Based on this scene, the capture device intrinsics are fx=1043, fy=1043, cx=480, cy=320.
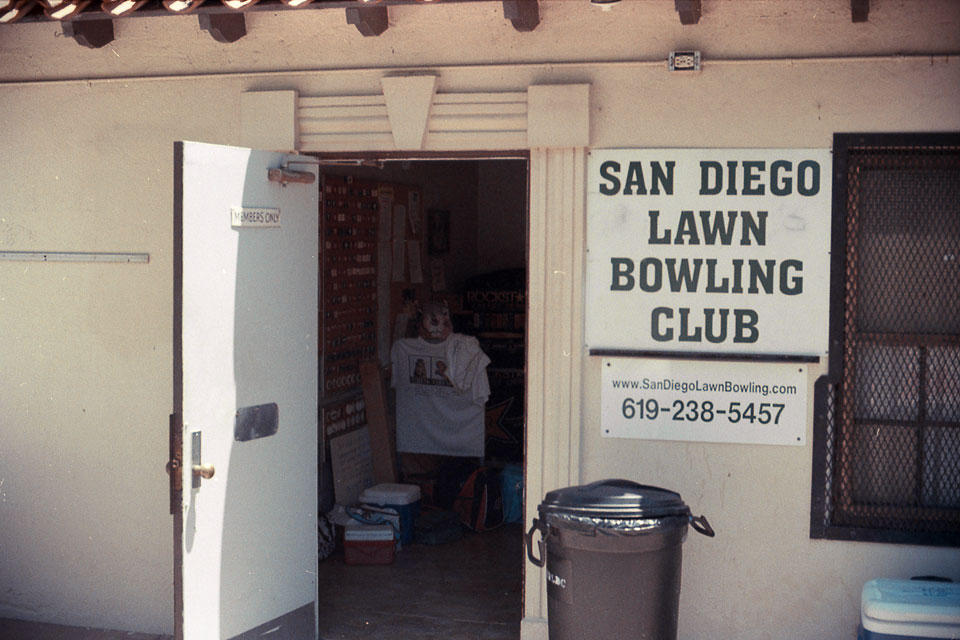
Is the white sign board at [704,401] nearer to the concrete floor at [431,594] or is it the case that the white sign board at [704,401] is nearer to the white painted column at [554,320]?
the white painted column at [554,320]

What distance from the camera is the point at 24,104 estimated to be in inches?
234

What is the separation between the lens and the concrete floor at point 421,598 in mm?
5859

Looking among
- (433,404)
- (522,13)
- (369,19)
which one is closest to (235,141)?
(369,19)

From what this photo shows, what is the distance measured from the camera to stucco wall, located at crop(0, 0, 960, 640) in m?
5.04

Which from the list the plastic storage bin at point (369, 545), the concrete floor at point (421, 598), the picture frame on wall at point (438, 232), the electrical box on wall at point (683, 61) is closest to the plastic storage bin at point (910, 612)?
the concrete floor at point (421, 598)

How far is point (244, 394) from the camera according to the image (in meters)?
5.02

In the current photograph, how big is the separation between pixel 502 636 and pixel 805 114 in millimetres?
3199

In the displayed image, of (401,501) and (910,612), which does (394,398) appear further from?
(910,612)

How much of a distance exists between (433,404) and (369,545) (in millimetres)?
1582

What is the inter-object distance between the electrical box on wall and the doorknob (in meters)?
2.85

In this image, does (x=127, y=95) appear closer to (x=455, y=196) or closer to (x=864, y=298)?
(x=864, y=298)

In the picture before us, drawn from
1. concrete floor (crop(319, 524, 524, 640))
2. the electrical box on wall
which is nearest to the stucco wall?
the electrical box on wall

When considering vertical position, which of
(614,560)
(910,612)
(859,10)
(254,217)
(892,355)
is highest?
(859,10)

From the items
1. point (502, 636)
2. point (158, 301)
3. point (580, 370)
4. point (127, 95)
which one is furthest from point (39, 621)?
point (580, 370)
